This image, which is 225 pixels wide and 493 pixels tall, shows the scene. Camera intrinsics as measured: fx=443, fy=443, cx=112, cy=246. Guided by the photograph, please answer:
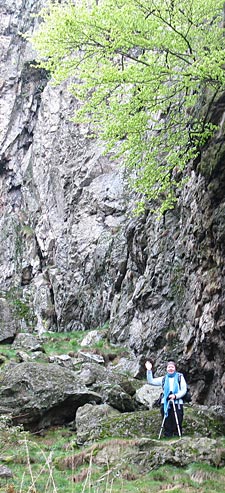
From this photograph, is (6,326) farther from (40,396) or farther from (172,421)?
(172,421)

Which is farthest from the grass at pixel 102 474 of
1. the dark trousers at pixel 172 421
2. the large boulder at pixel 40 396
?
the large boulder at pixel 40 396

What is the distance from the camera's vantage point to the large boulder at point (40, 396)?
12.4 meters

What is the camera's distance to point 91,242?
32.6 m

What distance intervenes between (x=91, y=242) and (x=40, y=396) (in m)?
20.4

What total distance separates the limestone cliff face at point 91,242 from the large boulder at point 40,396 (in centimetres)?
424

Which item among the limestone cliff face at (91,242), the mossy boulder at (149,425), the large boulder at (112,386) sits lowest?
the large boulder at (112,386)

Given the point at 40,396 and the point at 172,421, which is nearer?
the point at 172,421

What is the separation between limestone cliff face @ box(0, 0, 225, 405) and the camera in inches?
568

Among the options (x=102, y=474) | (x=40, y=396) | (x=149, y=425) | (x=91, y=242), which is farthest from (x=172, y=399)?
(x=91, y=242)

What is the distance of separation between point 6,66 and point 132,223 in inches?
1308

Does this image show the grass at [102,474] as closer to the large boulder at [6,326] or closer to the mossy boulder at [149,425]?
the mossy boulder at [149,425]

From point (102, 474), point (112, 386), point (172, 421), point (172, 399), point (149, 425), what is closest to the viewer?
point (102, 474)

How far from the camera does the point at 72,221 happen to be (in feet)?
115

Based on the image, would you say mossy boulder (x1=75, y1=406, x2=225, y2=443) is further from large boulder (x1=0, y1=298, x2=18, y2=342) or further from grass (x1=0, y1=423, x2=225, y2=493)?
large boulder (x1=0, y1=298, x2=18, y2=342)
